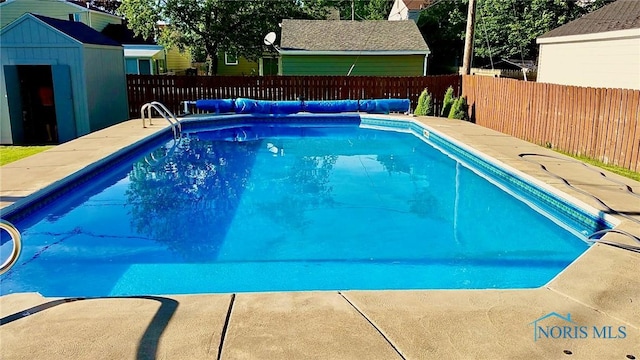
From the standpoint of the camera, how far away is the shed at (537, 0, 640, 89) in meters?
12.2

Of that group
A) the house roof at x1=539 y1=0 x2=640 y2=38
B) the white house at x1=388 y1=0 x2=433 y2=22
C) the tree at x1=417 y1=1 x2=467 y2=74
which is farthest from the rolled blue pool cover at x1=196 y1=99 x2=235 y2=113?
the tree at x1=417 y1=1 x2=467 y2=74

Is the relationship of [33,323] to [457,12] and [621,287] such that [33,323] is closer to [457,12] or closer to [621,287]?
[621,287]

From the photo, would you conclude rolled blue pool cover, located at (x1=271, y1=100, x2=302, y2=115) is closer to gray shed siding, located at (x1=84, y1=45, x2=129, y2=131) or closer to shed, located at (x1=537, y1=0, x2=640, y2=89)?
gray shed siding, located at (x1=84, y1=45, x2=129, y2=131)

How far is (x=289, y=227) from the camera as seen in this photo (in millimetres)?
6152

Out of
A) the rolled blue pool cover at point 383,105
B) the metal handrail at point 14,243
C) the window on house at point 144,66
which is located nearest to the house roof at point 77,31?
the rolled blue pool cover at point 383,105

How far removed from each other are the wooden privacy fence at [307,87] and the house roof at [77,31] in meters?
2.72

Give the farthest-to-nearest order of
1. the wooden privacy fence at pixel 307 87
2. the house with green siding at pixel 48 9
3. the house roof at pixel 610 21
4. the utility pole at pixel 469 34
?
1. the house with green siding at pixel 48 9
2. the wooden privacy fence at pixel 307 87
3. the utility pole at pixel 469 34
4. the house roof at pixel 610 21

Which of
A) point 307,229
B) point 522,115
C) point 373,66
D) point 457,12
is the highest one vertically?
point 457,12

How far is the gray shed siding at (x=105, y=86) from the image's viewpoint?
11.5 m

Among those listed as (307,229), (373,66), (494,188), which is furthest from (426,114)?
(307,229)

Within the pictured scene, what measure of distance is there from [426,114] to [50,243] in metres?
11.6

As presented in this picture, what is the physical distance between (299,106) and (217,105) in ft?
7.78

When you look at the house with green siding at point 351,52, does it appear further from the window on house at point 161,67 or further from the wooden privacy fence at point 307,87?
the window on house at point 161,67

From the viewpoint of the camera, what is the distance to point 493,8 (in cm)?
2706
